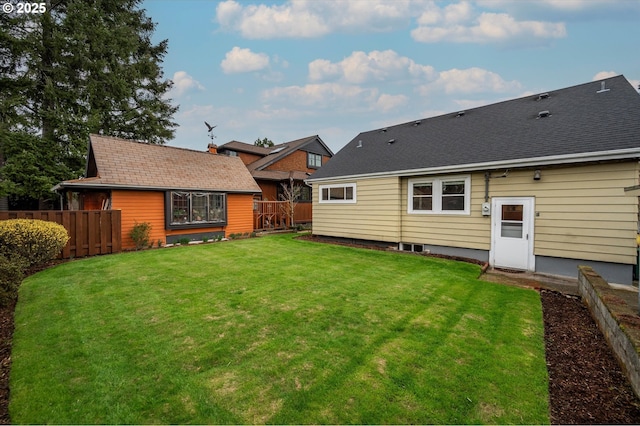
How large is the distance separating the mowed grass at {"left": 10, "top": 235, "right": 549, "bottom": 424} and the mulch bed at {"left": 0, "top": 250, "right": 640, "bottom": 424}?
112 mm

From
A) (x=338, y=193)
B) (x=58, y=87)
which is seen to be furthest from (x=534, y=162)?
(x=58, y=87)

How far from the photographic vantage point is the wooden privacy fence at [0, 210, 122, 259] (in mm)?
8039

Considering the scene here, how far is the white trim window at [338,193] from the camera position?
11070mm

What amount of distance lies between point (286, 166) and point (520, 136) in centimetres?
1589

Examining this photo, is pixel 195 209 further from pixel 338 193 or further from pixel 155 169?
pixel 338 193

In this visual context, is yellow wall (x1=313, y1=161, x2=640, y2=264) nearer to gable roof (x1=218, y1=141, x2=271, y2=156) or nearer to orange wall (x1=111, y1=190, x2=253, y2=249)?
orange wall (x1=111, y1=190, x2=253, y2=249)

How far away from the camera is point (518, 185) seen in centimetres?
721

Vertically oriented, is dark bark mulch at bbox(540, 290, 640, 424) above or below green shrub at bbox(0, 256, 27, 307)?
below

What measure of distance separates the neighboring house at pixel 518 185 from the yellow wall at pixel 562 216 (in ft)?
0.06

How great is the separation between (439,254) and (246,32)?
44.7ft

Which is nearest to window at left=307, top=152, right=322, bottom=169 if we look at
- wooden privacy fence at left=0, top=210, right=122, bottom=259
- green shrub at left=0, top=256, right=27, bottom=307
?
wooden privacy fence at left=0, top=210, right=122, bottom=259

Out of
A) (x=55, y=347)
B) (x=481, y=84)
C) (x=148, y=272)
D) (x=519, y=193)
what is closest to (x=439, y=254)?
(x=519, y=193)

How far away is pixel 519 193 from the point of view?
23.6 feet

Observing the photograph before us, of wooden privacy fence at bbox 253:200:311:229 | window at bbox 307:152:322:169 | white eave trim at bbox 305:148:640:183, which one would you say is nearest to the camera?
white eave trim at bbox 305:148:640:183
